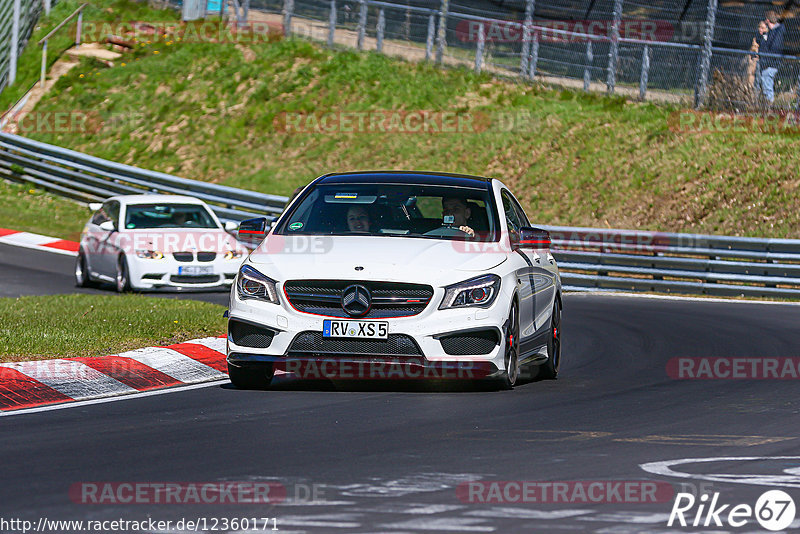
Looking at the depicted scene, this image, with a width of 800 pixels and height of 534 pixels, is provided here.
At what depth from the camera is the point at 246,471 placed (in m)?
6.71

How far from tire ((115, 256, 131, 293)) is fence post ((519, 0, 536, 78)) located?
1358 cm

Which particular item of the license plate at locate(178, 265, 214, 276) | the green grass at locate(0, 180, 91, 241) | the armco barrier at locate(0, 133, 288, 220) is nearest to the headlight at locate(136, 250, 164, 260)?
the license plate at locate(178, 265, 214, 276)

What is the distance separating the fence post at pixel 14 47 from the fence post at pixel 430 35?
36.0 ft

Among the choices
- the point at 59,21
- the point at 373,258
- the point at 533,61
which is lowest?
the point at 373,258

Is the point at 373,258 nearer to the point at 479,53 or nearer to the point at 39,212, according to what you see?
the point at 39,212

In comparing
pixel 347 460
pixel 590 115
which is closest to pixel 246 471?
pixel 347 460

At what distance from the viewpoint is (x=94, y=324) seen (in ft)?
42.9

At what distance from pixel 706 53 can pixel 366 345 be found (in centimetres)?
2007

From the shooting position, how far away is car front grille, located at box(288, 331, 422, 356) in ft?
31.2

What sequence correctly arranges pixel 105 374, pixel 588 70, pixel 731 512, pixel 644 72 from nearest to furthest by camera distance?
pixel 731 512
pixel 105 374
pixel 644 72
pixel 588 70

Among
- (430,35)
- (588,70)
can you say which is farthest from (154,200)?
(430,35)

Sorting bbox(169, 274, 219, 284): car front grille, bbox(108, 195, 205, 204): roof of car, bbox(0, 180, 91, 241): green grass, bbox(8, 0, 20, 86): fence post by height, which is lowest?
bbox(0, 180, 91, 241): green grass

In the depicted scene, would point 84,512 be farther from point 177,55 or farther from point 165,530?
point 177,55

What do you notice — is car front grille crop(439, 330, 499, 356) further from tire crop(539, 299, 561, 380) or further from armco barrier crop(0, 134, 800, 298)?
armco barrier crop(0, 134, 800, 298)
